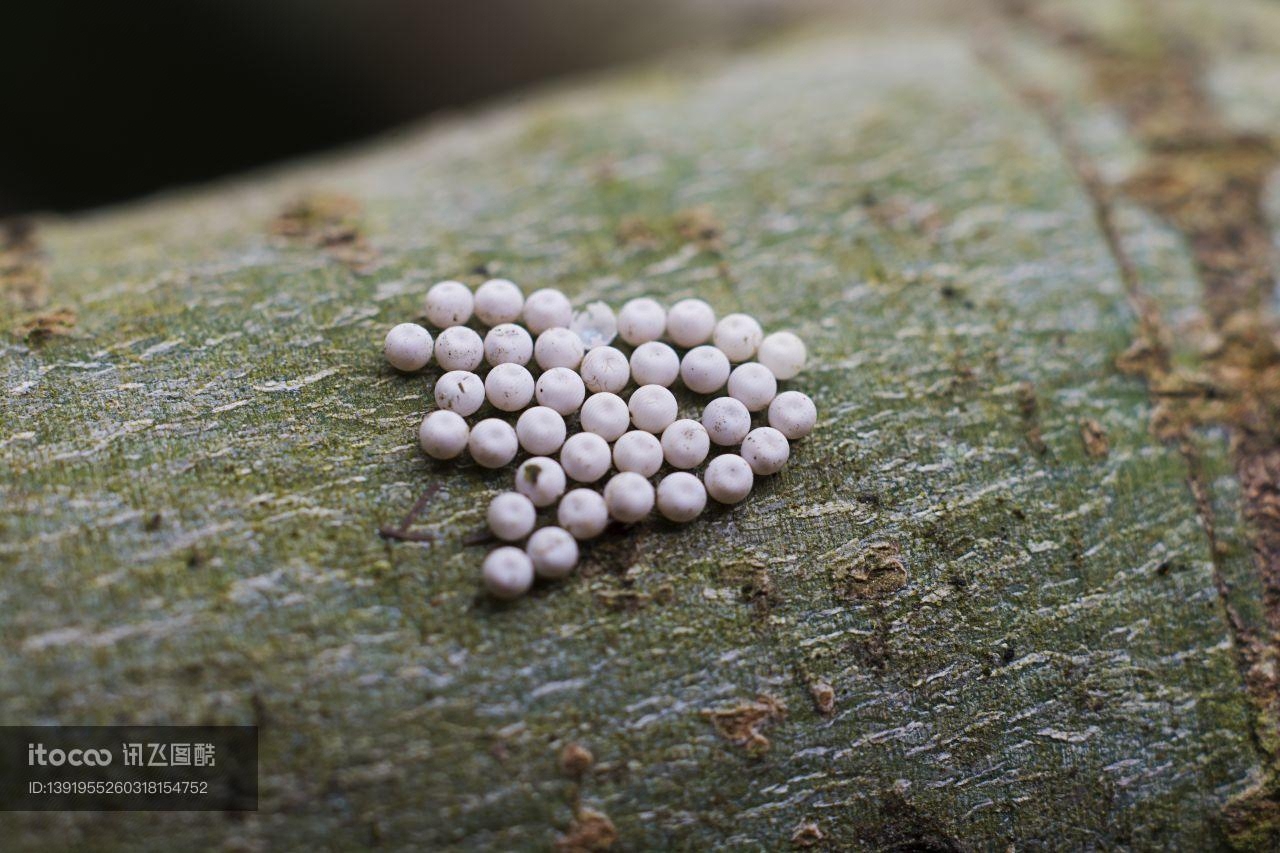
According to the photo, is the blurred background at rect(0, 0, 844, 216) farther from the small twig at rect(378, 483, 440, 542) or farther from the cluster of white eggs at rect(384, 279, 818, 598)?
the small twig at rect(378, 483, 440, 542)

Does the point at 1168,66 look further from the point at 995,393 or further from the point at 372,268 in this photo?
the point at 372,268

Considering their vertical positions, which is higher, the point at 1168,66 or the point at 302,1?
the point at 302,1

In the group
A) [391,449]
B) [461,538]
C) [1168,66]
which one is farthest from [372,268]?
[1168,66]

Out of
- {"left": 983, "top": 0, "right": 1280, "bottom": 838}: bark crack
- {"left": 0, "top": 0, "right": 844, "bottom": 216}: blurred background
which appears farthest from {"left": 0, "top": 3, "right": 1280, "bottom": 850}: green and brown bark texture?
{"left": 0, "top": 0, "right": 844, "bottom": 216}: blurred background

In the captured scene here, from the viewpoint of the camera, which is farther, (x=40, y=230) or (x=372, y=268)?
(x=40, y=230)

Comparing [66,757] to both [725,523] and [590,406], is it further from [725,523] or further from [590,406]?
[725,523]

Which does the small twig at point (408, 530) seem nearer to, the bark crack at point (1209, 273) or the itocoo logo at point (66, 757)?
the itocoo logo at point (66, 757)
